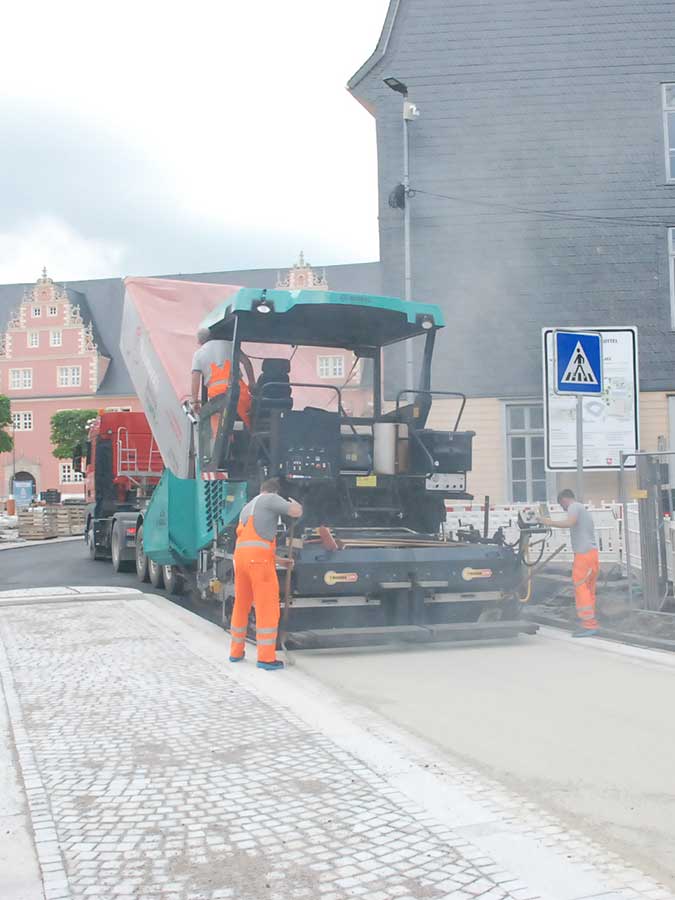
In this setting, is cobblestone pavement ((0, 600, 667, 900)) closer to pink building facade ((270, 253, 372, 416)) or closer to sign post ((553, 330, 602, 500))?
pink building facade ((270, 253, 372, 416))

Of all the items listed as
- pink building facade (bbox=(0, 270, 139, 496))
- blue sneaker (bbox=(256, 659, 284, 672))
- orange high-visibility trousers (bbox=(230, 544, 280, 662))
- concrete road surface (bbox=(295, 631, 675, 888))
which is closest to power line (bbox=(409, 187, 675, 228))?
concrete road surface (bbox=(295, 631, 675, 888))

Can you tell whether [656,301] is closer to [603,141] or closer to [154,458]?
[603,141]

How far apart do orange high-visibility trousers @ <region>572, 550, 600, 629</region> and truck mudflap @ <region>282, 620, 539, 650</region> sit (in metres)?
0.93

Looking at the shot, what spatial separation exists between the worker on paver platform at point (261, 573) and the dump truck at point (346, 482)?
0.35 metres

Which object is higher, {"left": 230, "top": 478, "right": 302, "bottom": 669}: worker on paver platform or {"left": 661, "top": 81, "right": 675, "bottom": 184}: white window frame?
{"left": 661, "top": 81, "right": 675, "bottom": 184}: white window frame

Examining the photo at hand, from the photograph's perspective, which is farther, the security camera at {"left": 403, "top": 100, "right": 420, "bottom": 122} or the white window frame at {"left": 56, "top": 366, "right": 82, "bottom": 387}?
the white window frame at {"left": 56, "top": 366, "right": 82, "bottom": 387}

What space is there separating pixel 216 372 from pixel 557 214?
1136 centimetres

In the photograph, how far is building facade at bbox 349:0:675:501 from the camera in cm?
1828

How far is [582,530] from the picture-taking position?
911cm

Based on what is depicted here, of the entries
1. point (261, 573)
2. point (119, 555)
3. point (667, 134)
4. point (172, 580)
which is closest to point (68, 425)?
point (119, 555)

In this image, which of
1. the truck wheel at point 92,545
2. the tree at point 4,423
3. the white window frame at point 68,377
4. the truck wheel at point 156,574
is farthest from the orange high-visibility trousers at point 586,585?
the white window frame at point 68,377

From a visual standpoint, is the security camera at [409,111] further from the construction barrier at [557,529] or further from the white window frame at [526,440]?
the construction barrier at [557,529]

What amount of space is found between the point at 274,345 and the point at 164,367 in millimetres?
3100

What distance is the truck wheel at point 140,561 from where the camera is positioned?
1420cm
